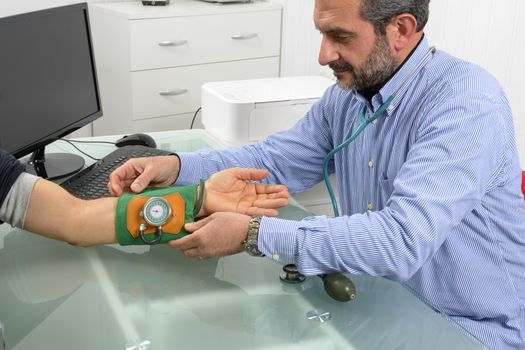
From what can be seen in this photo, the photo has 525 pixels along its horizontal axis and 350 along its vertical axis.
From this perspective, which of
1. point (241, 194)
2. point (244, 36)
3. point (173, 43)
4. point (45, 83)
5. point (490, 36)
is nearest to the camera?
Answer: point (241, 194)

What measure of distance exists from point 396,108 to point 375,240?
1.22 feet

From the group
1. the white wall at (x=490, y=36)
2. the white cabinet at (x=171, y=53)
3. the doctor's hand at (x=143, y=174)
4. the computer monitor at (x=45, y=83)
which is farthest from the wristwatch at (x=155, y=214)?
the white cabinet at (x=171, y=53)

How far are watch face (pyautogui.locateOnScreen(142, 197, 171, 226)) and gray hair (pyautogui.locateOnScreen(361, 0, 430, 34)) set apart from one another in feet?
1.78

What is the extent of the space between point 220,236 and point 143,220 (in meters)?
0.17

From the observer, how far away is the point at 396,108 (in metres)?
1.52

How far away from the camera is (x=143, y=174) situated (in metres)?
1.58

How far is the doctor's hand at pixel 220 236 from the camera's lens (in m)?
1.32

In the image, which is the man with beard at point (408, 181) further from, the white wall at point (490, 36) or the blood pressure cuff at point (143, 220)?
the white wall at point (490, 36)

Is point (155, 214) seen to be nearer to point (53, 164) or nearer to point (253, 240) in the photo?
point (253, 240)

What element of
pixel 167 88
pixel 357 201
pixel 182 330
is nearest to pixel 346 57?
pixel 357 201

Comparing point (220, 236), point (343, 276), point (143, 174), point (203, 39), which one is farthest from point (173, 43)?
point (343, 276)

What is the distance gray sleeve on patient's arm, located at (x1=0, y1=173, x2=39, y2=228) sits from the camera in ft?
4.59

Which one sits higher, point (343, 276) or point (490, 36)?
point (490, 36)

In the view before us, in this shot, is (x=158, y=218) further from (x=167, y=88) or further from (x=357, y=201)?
(x=167, y=88)
